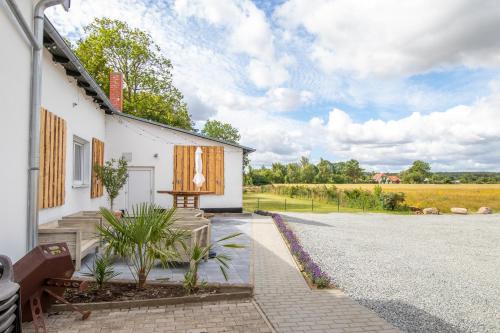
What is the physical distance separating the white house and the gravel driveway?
4.77 meters

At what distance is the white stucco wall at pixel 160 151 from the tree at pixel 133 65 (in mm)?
10250

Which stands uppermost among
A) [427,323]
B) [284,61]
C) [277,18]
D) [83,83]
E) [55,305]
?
[277,18]

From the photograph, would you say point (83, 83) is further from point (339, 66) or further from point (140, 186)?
point (339, 66)

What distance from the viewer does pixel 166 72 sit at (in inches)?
1058

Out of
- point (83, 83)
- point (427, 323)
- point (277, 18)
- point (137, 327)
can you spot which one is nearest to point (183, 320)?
point (137, 327)

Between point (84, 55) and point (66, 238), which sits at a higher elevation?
point (84, 55)

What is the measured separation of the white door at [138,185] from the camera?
1548 cm

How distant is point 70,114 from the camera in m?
9.42

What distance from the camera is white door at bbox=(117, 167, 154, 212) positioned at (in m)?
15.5

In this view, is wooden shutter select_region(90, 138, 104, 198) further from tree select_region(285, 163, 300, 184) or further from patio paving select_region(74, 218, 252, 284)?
tree select_region(285, 163, 300, 184)

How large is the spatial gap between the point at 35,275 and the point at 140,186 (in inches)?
472

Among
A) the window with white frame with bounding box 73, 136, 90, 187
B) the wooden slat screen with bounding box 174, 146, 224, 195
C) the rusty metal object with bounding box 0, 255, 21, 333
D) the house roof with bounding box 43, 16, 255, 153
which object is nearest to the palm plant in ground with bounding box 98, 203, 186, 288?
the rusty metal object with bounding box 0, 255, 21, 333

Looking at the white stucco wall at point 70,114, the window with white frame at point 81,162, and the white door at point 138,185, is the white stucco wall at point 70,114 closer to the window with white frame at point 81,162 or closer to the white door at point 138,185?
the window with white frame at point 81,162

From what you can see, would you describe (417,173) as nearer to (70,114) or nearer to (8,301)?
(70,114)
